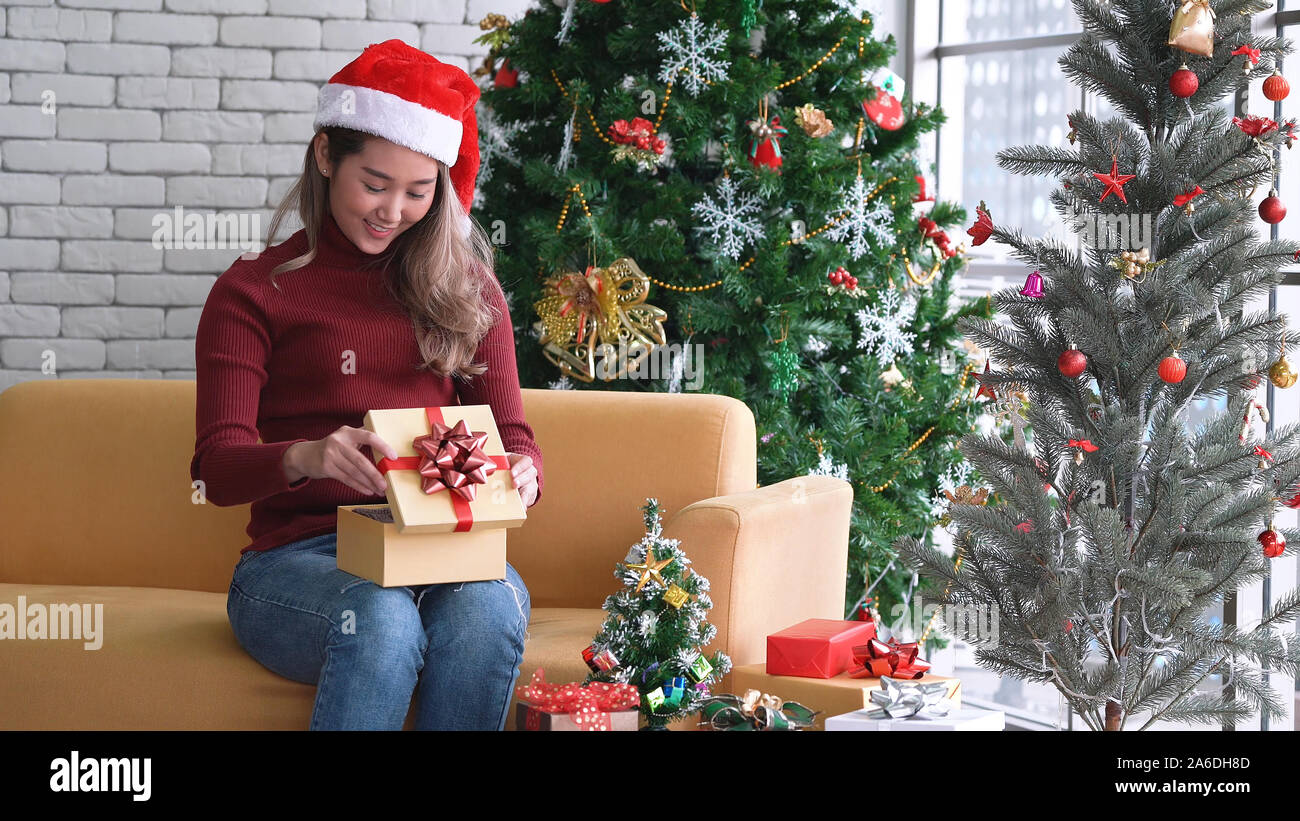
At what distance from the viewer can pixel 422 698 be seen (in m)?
1.84

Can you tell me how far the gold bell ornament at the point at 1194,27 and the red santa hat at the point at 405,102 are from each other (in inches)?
47.7

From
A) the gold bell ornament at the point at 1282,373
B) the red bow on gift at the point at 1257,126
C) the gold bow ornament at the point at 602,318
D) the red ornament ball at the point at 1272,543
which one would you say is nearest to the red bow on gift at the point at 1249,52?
the red bow on gift at the point at 1257,126

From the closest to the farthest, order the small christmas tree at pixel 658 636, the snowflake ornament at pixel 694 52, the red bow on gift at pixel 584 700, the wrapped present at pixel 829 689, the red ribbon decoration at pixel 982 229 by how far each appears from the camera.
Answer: the red bow on gift at pixel 584 700, the small christmas tree at pixel 658 636, the wrapped present at pixel 829 689, the red ribbon decoration at pixel 982 229, the snowflake ornament at pixel 694 52

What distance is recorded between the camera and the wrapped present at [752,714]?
1.76 metres

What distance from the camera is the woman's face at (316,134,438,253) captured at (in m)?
2.01

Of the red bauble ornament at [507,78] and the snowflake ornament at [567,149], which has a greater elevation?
the red bauble ornament at [507,78]

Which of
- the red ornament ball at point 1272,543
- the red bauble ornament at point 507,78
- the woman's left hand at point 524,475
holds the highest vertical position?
the red bauble ornament at point 507,78

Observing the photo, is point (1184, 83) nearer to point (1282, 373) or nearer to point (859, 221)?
point (1282, 373)

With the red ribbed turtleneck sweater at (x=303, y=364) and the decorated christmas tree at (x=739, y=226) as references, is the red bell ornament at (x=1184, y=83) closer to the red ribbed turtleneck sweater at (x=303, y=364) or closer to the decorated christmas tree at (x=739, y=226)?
the decorated christmas tree at (x=739, y=226)

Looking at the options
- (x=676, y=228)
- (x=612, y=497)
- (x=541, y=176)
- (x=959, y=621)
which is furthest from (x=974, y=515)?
(x=541, y=176)

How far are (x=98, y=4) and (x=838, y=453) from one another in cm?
248

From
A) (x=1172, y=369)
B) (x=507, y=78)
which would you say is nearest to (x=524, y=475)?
(x=1172, y=369)

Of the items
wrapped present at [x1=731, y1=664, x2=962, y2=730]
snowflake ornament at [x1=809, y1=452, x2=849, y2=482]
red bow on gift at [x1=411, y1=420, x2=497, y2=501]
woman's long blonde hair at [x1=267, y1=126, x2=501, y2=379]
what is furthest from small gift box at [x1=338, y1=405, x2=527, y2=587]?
snowflake ornament at [x1=809, y1=452, x2=849, y2=482]
